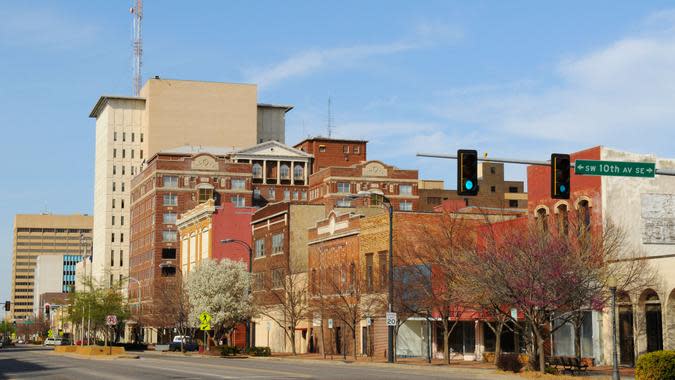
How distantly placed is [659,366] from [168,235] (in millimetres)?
129982

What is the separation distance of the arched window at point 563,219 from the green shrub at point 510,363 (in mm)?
10149

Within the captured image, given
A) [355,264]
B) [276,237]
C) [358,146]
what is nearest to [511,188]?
[358,146]

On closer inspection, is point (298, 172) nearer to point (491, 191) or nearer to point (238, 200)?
point (238, 200)

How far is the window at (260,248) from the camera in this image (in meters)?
102

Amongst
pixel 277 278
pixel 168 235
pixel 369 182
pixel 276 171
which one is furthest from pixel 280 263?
pixel 276 171

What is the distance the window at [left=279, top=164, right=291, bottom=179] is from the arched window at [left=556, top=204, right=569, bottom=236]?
108674 mm

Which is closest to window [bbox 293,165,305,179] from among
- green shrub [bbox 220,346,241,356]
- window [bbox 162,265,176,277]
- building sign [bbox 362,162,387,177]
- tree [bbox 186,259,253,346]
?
building sign [bbox 362,162,387,177]

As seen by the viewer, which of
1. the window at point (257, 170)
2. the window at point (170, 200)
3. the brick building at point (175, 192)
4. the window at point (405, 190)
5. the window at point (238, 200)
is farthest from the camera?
the window at point (257, 170)

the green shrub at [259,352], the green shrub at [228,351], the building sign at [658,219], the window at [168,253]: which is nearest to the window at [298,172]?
the window at [168,253]

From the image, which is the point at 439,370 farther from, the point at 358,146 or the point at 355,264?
the point at 358,146

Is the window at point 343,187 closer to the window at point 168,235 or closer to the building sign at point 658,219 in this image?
the window at point 168,235

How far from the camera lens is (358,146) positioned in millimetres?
166750

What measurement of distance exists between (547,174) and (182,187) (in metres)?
101

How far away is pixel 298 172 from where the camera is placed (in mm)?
163875
